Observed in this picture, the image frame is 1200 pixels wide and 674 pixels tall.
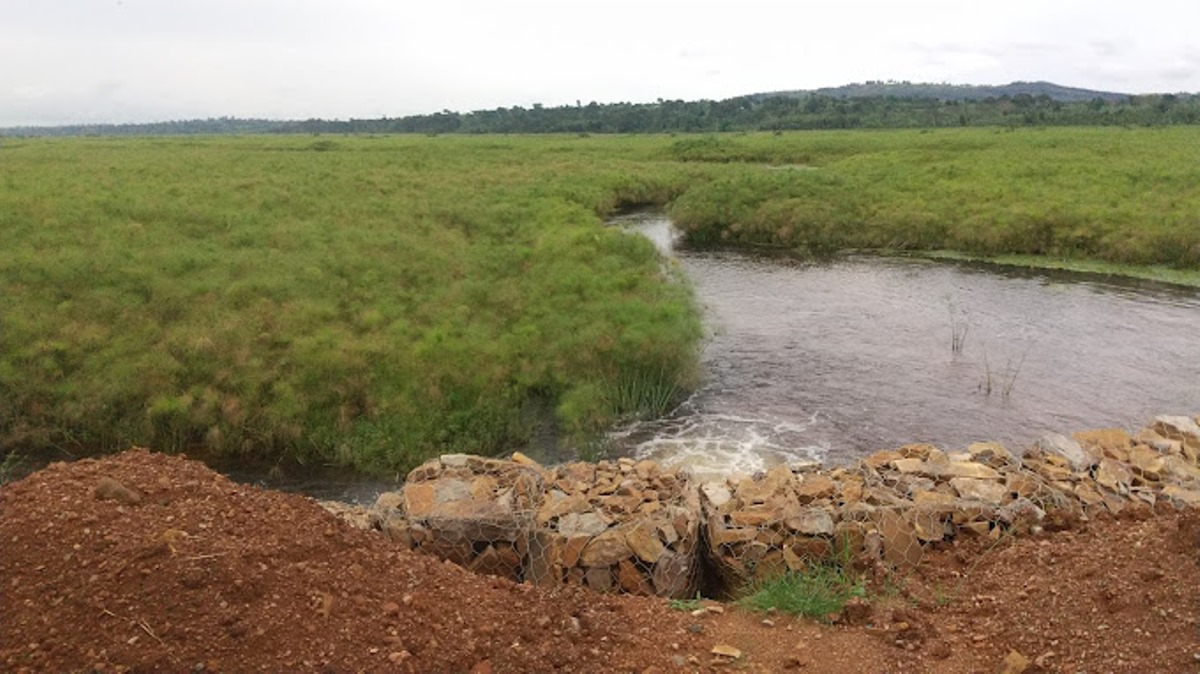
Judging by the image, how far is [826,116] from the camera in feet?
307

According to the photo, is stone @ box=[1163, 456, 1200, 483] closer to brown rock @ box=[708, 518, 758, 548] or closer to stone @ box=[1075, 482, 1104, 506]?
stone @ box=[1075, 482, 1104, 506]

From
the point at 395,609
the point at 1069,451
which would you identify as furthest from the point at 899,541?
the point at 395,609

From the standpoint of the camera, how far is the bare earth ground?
4.75m

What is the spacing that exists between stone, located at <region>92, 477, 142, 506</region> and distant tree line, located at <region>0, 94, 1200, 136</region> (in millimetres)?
85700

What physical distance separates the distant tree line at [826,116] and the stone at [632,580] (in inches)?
3258

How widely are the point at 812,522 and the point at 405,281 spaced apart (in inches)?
513

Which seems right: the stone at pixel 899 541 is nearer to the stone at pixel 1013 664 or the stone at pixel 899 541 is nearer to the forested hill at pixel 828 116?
the stone at pixel 1013 664

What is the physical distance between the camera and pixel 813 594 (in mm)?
6203

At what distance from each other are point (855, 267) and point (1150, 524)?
64.0 ft

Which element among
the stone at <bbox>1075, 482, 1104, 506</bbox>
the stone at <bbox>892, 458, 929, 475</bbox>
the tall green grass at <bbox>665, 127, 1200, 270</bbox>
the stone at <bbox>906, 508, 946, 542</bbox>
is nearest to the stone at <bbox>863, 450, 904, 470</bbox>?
the stone at <bbox>892, 458, 929, 475</bbox>

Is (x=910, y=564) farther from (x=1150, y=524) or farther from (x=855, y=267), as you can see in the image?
(x=855, y=267)

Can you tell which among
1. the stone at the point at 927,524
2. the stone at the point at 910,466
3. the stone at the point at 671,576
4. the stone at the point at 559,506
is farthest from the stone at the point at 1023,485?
the stone at the point at 559,506

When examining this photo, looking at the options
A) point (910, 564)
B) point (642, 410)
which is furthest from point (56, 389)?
point (910, 564)

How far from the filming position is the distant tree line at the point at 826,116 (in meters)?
80.8
